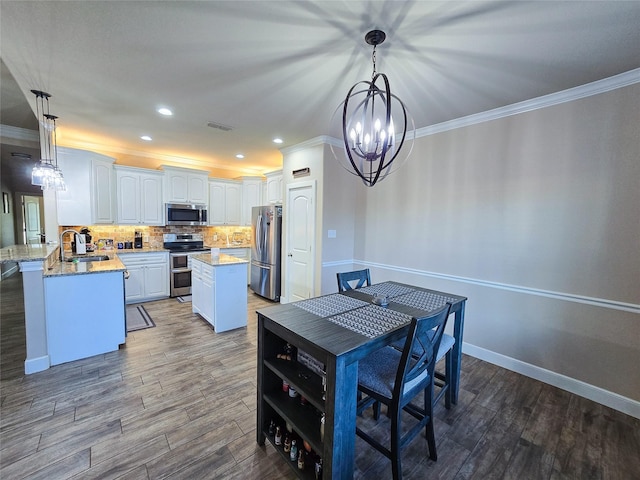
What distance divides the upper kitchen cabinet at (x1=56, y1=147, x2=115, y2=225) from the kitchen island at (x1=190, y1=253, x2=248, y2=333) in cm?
214

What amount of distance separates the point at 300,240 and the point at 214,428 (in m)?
2.89

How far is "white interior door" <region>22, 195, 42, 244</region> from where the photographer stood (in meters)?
9.46

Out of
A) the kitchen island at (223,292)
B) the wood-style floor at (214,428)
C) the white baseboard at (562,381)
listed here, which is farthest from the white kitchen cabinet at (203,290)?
the white baseboard at (562,381)

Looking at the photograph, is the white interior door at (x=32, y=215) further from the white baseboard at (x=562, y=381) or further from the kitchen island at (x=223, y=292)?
the white baseboard at (x=562, y=381)

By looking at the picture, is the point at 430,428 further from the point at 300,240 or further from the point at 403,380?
the point at 300,240

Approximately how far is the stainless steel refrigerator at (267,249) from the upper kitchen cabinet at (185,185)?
4.08 feet

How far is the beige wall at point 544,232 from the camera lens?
2.26 meters

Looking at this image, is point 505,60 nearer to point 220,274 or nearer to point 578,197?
point 578,197

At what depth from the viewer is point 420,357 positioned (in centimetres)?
160

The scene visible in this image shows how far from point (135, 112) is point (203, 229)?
318 centimetres

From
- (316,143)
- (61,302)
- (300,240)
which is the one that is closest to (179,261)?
(61,302)

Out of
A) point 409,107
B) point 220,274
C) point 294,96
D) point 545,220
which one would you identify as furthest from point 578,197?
point 220,274

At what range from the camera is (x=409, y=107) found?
116 inches

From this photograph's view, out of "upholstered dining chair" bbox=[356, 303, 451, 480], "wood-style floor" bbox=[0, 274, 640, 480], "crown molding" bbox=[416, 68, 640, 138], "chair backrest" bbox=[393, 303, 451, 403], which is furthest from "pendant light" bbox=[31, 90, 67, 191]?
"crown molding" bbox=[416, 68, 640, 138]
